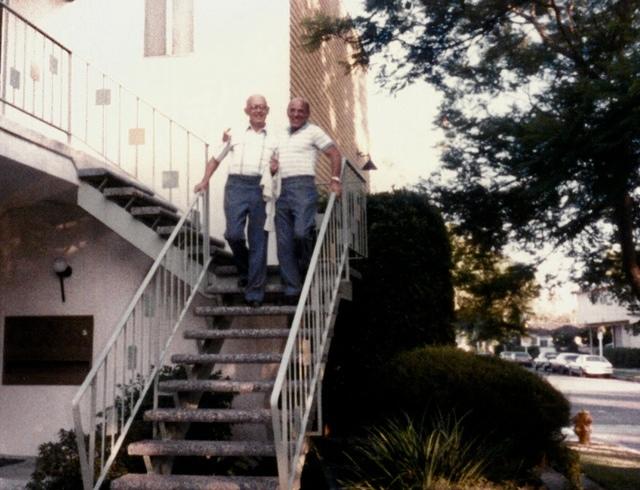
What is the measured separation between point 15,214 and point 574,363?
3859 cm

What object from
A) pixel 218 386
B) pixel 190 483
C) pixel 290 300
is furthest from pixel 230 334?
pixel 190 483

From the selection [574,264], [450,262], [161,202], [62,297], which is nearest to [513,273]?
[574,264]

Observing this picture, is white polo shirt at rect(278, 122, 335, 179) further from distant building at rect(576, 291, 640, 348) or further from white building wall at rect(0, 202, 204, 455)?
distant building at rect(576, 291, 640, 348)

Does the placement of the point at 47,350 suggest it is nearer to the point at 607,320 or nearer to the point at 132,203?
the point at 132,203

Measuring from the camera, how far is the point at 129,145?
931cm

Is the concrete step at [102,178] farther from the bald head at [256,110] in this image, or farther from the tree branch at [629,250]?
the tree branch at [629,250]

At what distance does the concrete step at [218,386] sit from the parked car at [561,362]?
41.0 meters

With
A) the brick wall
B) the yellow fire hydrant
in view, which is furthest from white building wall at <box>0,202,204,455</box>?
the yellow fire hydrant

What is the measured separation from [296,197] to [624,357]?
150 ft

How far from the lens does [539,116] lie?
6.44m

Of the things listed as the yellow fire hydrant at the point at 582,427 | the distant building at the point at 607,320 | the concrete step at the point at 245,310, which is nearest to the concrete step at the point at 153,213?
the concrete step at the point at 245,310

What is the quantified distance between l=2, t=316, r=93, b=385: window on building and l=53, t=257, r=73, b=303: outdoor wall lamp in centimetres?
37

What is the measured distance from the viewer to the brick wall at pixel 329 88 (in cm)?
955

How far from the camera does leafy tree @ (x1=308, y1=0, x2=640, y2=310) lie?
6.02m
